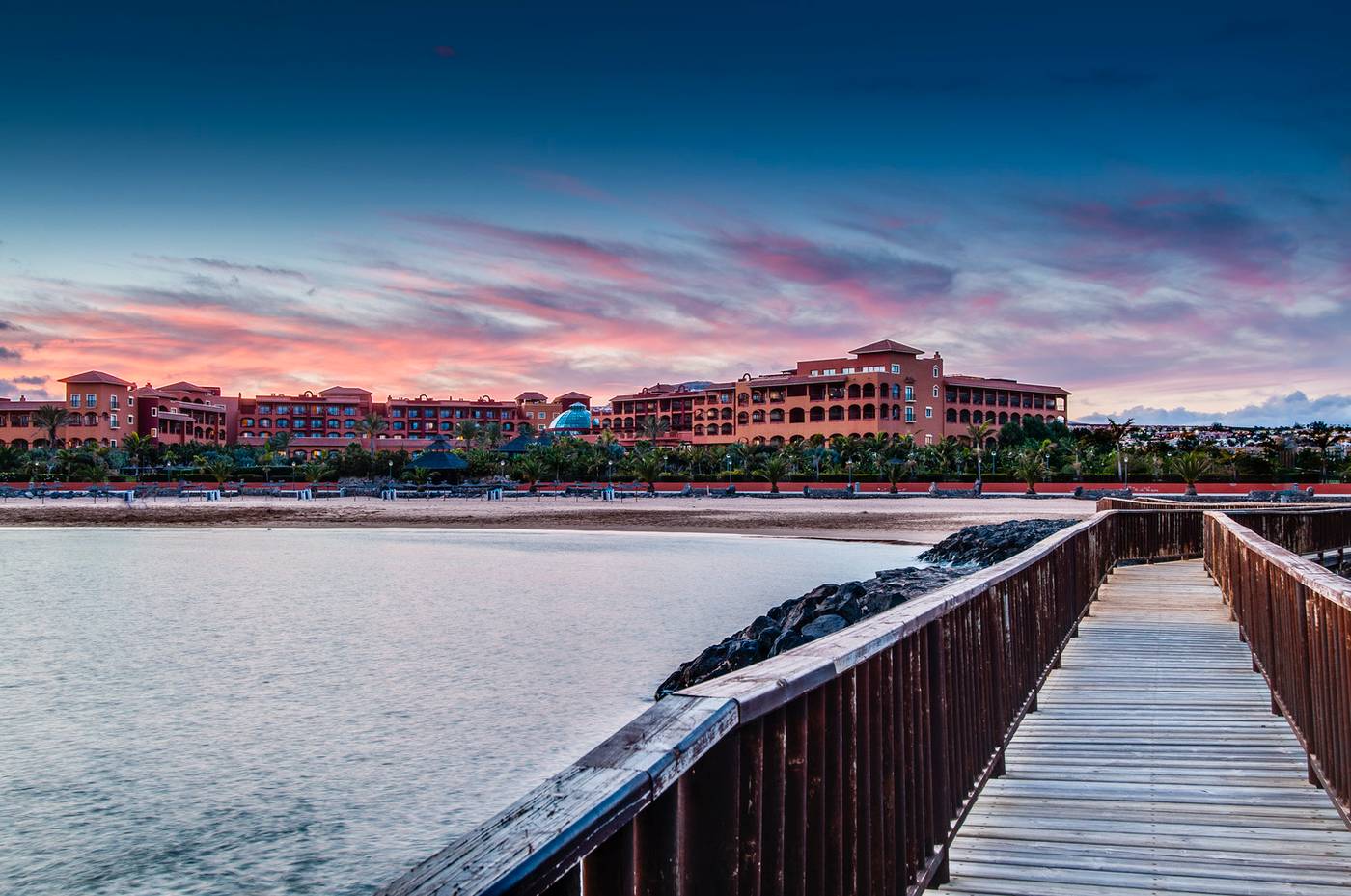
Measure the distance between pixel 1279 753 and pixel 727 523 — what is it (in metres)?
34.8

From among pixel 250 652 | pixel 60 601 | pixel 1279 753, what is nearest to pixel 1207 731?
pixel 1279 753

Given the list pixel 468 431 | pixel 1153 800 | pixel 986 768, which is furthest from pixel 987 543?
pixel 468 431

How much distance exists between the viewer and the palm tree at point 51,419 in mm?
106438

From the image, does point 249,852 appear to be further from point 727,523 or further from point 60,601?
point 727,523

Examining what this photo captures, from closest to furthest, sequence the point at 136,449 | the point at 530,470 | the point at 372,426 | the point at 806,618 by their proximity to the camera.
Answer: the point at 806,618 → the point at 530,470 → the point at 136,449 → the point at 372,426

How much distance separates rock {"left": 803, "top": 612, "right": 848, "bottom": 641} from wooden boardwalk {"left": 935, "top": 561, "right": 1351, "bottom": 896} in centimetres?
283

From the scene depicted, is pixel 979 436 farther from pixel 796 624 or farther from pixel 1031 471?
pixel 796 624

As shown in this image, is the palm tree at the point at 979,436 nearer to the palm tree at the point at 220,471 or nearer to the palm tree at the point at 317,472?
the palm tree at the point at 317,472

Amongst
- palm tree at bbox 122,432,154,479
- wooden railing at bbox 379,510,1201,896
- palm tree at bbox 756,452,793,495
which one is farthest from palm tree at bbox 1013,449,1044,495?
palm tree at bbox 122,432,154,479

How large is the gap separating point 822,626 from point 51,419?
117280 mm

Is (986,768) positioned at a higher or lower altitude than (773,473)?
lower

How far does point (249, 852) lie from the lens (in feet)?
21.6

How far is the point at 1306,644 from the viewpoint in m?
5.08

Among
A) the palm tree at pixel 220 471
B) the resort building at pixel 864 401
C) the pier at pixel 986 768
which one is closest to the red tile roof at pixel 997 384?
the resort building at pixel 864 401
